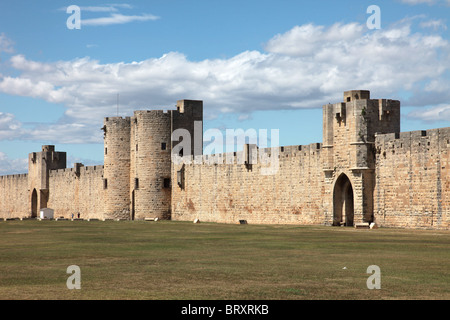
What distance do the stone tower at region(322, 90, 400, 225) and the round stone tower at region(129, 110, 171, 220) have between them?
1517cm

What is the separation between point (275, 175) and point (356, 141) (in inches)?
267

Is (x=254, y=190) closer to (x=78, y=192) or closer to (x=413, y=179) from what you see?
(x=413, y=179)

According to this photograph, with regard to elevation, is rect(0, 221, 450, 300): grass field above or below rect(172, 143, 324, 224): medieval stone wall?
below

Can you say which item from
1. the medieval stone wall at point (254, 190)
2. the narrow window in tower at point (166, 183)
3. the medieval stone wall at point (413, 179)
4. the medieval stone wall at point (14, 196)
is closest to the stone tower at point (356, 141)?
the medieval stone wall at point (413, 179)

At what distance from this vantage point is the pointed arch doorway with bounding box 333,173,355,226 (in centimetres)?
3388

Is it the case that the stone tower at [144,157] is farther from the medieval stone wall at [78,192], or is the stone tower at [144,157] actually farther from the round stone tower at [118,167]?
the medieval stone wall at [78,192]

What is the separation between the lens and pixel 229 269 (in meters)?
13.7

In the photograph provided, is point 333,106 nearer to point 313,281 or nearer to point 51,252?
point 51,252

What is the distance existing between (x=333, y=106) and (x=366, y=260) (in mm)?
18837

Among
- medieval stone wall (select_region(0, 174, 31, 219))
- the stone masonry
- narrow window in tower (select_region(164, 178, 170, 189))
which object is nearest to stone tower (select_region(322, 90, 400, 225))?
the stone masonry

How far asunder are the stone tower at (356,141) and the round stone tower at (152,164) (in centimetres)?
1517

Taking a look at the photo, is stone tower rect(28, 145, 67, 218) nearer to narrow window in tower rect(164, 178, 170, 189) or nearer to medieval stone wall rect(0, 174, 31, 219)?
medieval stone wall rect(0, 174, 31, 219)

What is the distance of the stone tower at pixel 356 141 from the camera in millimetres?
31969
